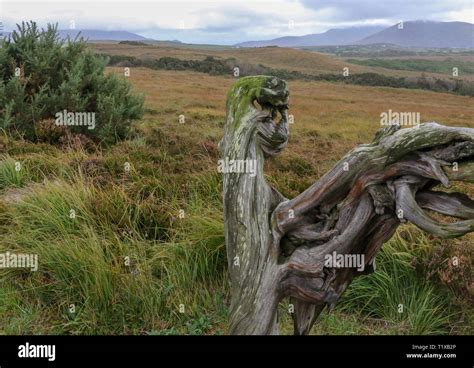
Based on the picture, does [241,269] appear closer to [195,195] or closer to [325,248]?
[325,248]

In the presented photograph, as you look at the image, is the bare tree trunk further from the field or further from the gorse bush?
Result: the gorse bush

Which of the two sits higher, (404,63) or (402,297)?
(404,63)

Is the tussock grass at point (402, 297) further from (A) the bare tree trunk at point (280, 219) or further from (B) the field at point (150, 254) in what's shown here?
(A) the bare tree trunk at point (280, 219)

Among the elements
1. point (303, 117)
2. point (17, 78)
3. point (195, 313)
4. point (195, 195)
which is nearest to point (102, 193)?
point (195, 195)

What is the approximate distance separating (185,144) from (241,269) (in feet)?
18.1

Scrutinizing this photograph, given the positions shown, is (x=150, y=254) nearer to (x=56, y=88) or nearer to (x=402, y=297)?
(x=402, y=297)

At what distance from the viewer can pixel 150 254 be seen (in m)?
5.95

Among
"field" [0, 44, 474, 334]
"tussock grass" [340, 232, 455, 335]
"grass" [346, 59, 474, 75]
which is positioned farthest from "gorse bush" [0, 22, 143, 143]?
"grass" [346, 59, 474, 75]

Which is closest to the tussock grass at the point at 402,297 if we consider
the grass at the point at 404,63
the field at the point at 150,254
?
the field at the point at 150,254

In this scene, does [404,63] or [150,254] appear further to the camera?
[404,63]

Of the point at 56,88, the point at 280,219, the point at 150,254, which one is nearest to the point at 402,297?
the point at 280,219

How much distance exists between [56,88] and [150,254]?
20.8 feet

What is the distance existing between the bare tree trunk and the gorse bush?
6.36 m

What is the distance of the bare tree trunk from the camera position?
3.81 m
